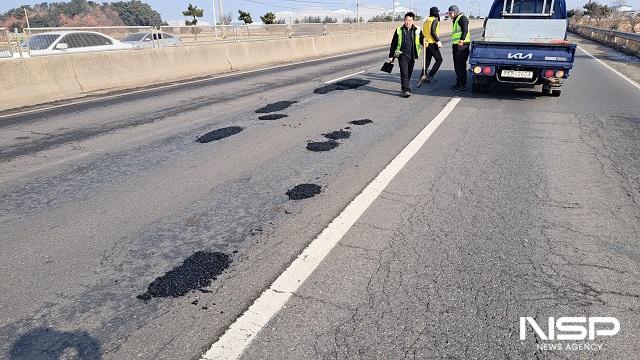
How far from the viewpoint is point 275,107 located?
924 centimetres

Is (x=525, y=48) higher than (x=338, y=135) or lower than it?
higher

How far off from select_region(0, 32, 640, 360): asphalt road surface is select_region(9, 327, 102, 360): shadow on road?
1cm

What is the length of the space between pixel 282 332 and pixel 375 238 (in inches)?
53.0

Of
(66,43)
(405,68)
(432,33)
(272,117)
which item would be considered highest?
(66,43)

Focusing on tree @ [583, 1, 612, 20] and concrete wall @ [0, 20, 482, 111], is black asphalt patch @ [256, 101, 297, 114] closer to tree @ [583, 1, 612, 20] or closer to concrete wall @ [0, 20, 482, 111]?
concrete wall @ [0, 20, 482, 111]

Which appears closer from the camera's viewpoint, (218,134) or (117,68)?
(218,134)

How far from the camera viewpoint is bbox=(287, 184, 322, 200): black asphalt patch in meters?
4.59

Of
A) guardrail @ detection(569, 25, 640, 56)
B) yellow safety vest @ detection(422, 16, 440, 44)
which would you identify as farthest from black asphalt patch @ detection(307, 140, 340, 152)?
guardrail @ detection(569, 25, 640, 56)

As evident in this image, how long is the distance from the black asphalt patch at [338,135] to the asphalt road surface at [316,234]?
0.09 meters

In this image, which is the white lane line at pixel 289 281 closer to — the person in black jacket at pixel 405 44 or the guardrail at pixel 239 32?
the person in black jacket at pixel 405 44

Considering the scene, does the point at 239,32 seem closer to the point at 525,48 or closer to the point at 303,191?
the point at 525,48

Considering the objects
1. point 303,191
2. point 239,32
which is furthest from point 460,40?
point 239,32

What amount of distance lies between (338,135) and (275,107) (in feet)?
8.87

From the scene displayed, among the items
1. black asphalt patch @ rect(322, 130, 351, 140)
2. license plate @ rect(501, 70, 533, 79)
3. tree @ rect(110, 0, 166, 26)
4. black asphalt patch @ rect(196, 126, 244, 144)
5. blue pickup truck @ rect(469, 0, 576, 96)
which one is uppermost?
tree @ rect(110, 0, 166, 26)
